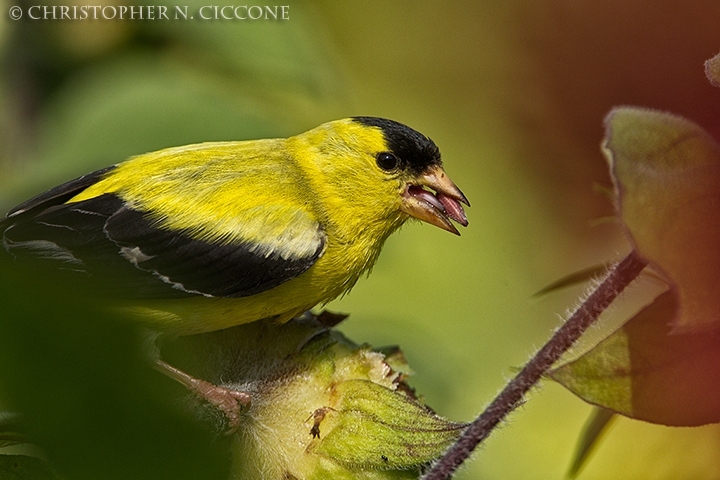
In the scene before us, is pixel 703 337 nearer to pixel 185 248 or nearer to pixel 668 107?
pixel 185 248

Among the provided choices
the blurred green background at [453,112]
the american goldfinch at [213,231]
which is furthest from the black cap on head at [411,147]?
the blurred green background at [453,112]

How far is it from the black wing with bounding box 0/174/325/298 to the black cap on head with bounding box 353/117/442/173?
9.9 inches

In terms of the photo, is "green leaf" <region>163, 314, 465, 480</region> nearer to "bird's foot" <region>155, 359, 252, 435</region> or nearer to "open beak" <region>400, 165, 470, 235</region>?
"bird's foot" <region>155, 359, 252, 435</region>

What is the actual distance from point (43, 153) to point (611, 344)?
3.39ft

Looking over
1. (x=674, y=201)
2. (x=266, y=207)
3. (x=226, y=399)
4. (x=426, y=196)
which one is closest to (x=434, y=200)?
(x=426, y=196)

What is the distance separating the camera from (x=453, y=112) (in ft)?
5.56

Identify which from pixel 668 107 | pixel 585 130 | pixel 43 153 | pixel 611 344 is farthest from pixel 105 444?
pixel 585 130

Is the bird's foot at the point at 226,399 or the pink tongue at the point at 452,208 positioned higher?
the pink tongue at the point at 452,208

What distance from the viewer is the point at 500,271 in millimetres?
1536

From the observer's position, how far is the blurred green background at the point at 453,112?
1.23 meters

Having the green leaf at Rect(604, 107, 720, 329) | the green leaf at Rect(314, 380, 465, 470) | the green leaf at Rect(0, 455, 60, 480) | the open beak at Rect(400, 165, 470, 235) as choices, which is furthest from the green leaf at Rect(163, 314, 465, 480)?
the open beak at Rect(400, 165, 470, 235)

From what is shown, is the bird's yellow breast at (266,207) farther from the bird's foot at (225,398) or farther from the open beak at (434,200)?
the bird's foot at (225,398)

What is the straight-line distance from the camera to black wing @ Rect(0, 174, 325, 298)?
2.96ft

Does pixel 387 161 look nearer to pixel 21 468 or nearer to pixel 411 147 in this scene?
pixel 411 147
